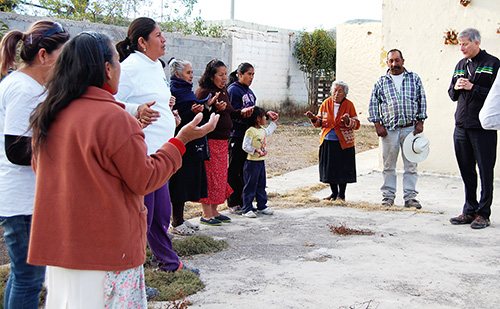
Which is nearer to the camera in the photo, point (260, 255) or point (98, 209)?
point (98, 209)

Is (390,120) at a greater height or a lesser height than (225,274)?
greater

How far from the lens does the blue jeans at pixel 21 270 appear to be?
2.73 metres

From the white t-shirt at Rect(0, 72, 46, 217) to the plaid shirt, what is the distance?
5.10m

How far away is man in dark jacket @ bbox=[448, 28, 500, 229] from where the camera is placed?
589 centimetres

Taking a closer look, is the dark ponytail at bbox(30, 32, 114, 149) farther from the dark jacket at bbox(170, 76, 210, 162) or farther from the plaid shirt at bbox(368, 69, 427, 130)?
the plaid shirt at bbox(368, 69, 427, 130)

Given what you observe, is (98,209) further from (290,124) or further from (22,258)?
(290,124)

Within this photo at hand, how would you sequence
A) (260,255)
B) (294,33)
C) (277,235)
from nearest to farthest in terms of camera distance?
(260,255) < (277,235) < (294,33)

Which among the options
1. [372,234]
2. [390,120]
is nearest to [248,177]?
[372,234]

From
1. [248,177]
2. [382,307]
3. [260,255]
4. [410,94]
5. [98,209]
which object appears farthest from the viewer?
[410,94]

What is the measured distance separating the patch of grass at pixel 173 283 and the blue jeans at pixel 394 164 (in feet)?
12.7

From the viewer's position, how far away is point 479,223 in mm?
5902

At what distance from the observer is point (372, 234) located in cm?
563

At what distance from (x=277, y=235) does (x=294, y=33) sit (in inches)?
605

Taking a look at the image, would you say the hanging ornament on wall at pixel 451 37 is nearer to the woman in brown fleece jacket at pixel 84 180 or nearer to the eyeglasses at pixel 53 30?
the eyeglasses at pixel 53 30
